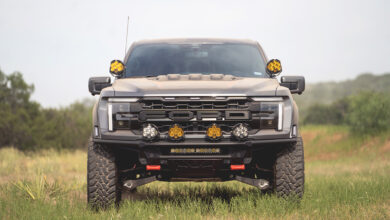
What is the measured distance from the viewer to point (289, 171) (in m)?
5.42

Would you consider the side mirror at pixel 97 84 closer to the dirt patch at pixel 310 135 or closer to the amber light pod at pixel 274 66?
the amber light pod at pixel 274 66

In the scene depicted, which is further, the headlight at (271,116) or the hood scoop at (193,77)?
the hood scoop at (193,77)

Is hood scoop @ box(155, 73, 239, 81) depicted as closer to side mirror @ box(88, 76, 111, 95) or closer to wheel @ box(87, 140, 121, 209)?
side mirror @ box(88, 76, 111, 95)

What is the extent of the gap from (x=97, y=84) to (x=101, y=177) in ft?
3.81

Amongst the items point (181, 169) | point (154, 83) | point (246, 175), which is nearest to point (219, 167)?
point (181, 169)

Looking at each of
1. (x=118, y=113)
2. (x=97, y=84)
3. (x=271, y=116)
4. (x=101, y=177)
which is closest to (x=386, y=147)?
(x=271, y=116)

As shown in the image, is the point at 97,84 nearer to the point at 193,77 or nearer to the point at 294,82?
the point at 193,77

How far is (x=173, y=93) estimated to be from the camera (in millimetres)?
5039

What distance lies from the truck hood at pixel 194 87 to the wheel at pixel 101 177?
74 cm

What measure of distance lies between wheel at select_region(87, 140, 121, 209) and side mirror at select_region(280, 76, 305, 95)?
85.8 inches

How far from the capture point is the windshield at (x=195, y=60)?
250 inches

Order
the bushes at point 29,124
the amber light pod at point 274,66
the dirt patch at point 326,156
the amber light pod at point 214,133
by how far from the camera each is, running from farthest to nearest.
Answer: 1. the bushes at point 29,124
2. the dirt patch at point 326,156
3. the amber light pod at point 274,66
4. the amber light pod at point 214,133

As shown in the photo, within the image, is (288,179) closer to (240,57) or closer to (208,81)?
(208,81)

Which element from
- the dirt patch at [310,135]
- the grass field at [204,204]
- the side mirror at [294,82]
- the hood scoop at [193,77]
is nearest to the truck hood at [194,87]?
the hood scoop at [193,77]
